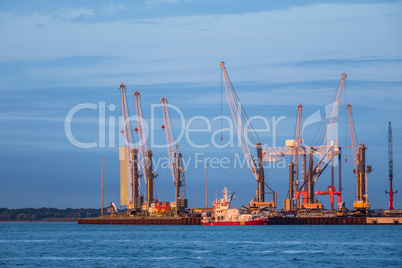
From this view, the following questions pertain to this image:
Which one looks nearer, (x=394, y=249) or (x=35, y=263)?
(x=35, y=263)

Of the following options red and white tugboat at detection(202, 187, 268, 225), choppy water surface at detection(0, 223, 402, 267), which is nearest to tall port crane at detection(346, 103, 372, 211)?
red and white tugboat at detection(202, 187, 268, 225)

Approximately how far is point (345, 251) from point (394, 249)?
6637 millimetres

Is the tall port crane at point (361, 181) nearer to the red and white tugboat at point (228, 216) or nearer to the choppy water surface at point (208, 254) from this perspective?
the red and white tugboat at point (228, 216)

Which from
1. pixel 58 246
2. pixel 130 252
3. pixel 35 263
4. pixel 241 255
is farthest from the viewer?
pixel 58 246

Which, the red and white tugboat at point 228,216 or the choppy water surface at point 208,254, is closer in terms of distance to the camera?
the choppy water surface at point 208,254

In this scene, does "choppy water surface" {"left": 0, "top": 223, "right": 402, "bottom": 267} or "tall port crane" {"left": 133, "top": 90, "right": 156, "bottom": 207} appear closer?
"choppy water surface" {"left": 0, "top": 223, "right": 402, "bottom": 267}

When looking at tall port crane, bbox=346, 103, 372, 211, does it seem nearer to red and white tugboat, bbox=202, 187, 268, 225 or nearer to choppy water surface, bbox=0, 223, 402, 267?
red and white tugboat, bbox=202, 187, 268, 225

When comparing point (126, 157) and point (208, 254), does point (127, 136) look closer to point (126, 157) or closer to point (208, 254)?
point (126, 157)

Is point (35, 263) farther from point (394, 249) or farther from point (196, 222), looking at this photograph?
point (196, 222)

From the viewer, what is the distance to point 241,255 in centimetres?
7412

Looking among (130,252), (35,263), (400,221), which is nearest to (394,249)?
(130,252)

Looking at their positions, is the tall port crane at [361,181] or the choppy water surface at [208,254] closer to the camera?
the choppy water surface at [208,254]

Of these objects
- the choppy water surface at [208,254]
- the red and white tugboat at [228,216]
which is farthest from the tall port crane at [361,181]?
the choppy water surface at [208,254]

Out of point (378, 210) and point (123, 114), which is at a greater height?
point (123, 114)
